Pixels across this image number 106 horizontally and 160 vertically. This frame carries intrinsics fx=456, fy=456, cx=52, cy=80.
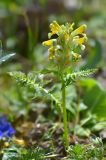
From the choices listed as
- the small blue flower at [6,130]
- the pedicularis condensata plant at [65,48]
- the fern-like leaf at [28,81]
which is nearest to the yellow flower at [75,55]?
the pedicularis condensata plant at [65,48]

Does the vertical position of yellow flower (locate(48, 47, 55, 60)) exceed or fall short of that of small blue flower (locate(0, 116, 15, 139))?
it exceeds it

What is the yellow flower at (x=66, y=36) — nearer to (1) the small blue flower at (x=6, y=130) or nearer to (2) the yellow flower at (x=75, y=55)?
(2) the yellow flower at (x=75, y=55)

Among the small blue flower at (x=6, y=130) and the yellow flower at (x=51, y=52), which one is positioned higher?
the yellow flower at (x=51, y=52)

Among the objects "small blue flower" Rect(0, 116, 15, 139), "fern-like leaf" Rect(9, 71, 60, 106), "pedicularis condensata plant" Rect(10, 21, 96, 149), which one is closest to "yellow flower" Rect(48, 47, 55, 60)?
"pedicularis condensata plant" Rect(10, 21, 96, 149)

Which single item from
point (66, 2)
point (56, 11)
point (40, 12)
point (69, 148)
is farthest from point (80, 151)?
point (66, 2)

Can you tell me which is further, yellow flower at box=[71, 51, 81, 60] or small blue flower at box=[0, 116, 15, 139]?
small blue flower at box=[0, 116, 15, 139]

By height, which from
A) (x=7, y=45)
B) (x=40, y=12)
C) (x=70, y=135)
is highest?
(x=40, y=12)

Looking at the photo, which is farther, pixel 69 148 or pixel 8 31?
pixel 8 31

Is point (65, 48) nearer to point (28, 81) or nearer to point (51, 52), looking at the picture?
point (51, 52)

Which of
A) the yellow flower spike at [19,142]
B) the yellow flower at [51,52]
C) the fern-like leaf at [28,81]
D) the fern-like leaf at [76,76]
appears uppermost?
the yellow flower at [51,52]

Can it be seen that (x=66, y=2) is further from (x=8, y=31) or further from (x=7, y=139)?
(x=7, y=139)

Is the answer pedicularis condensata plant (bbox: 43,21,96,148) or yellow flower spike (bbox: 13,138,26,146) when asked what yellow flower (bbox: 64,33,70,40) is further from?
yellow flower spike (bbox: 13,138,26,146)
